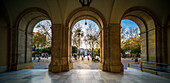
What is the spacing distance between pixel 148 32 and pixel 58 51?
954 centimetres

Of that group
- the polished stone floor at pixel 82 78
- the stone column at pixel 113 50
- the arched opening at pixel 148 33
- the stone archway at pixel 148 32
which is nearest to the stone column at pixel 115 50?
the stone column at pixel 113 50

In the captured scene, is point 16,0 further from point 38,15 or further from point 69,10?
point 69,10

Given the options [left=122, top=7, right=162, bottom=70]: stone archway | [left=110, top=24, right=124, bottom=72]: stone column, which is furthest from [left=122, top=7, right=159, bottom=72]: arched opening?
[left=110, top=24, right=124, bottom=72]: stone column

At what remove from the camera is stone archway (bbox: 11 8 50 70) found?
26.1 feet

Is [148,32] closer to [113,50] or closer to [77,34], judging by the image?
[113,50]

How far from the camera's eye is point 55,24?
23.9 feet

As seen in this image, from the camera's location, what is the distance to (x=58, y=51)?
7145mm

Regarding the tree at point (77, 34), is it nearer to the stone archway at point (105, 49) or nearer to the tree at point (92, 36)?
the tree at point (92, 36)

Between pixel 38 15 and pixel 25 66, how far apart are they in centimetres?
579

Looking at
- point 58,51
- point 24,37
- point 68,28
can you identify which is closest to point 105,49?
point 68,28

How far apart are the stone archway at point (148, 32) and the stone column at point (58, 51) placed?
Answer: 243 inches

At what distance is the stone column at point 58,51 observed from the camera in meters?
7.05

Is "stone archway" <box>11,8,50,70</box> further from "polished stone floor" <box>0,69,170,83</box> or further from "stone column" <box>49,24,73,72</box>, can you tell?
"polished stone floor" <box>0,69,170,83</box>

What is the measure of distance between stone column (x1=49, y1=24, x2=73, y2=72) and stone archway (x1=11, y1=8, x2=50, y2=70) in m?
2.41
